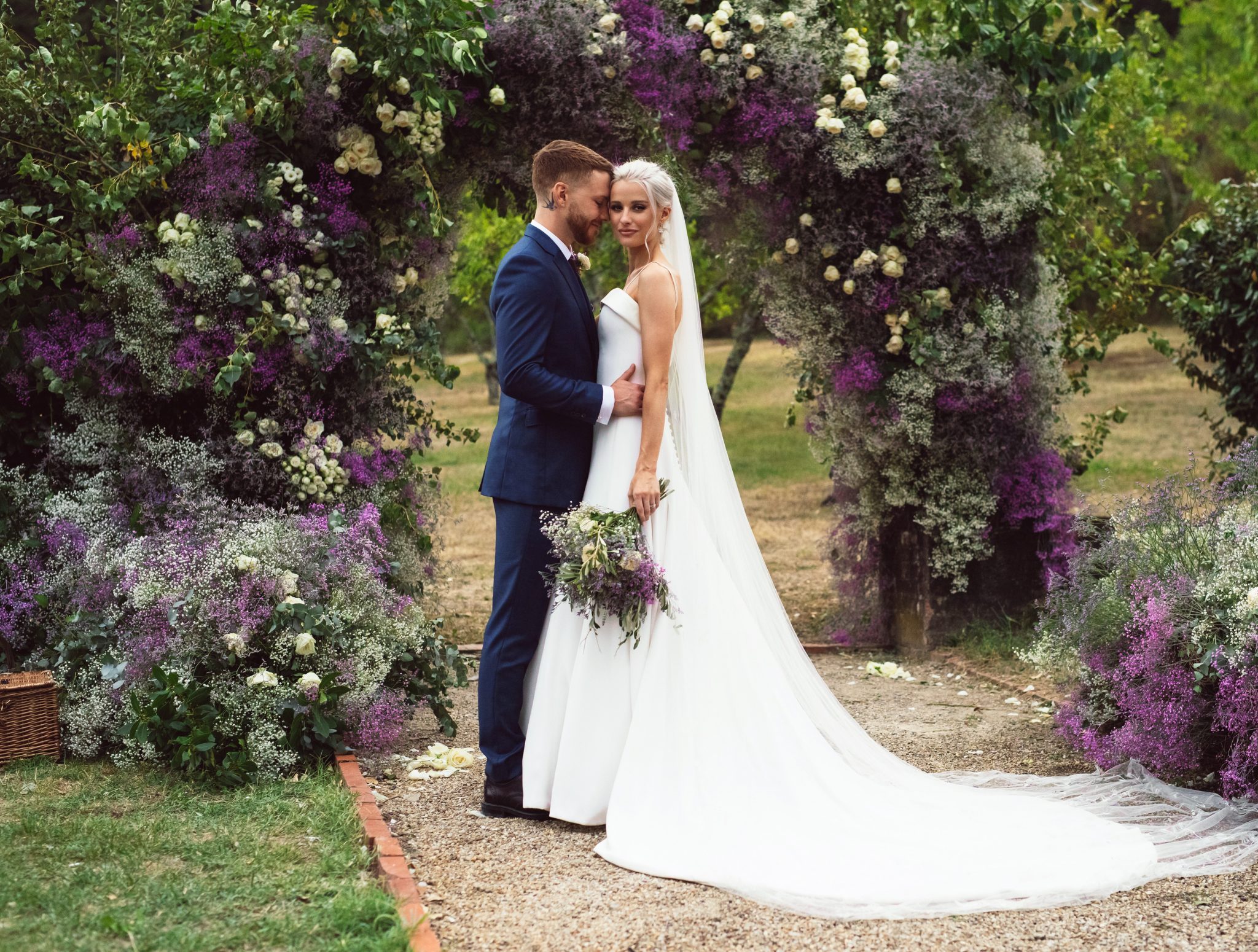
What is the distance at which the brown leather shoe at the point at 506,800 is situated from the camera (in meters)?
4.29

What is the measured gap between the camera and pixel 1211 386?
891 centimetres

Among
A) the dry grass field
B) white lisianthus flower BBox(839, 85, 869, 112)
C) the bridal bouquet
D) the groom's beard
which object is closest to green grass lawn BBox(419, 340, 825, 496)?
the dry grass field

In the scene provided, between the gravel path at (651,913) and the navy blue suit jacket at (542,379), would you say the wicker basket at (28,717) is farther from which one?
the navy blue suit jacket at (542,379)

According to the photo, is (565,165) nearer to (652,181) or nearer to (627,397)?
(652,181)

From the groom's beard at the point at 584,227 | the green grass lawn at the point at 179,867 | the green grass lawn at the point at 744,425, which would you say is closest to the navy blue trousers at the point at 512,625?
the green grass lawn at the point at 179,867

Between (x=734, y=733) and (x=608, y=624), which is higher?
(x=608, y=624)

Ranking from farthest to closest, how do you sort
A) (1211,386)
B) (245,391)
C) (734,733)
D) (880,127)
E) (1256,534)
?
(1211,386) → (880,127) → (245,391) → (1256,534) → (734,733)

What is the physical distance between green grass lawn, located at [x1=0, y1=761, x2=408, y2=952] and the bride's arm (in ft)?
4.73

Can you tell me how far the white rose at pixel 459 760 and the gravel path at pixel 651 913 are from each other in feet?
1.53

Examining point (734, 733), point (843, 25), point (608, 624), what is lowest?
point (734, 733)

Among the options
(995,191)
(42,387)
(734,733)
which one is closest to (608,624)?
(734,733)

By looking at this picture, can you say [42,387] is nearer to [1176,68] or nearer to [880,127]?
[880,127]

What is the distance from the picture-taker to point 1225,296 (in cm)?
820

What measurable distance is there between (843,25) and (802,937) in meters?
5.03
